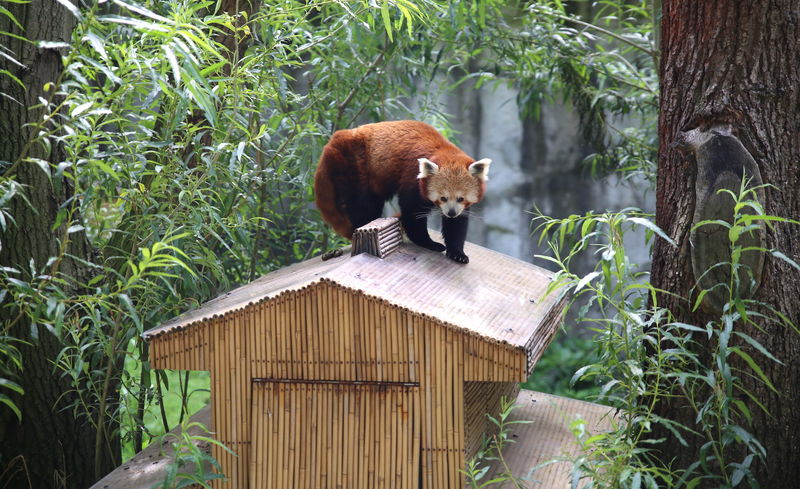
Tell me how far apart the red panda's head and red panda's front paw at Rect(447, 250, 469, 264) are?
0.52ft

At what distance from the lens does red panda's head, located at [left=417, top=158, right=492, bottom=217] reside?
308cm

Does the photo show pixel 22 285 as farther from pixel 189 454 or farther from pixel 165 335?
pixel 189 454

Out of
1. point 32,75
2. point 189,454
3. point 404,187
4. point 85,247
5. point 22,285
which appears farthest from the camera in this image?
point 404,187

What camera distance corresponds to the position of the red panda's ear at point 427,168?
3.06 m

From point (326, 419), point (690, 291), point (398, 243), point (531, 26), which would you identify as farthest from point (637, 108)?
point (326, 419)

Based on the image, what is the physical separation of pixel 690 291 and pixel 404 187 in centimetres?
142

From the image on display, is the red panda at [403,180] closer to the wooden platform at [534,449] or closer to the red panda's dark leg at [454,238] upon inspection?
the red panda's dark leg at [454,238]

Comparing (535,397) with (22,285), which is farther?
(535,397)

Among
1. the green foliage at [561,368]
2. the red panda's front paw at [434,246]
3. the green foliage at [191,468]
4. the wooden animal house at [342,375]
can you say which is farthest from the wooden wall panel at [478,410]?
the green foliage at [561,368]

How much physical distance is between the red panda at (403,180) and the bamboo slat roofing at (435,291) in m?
0.15

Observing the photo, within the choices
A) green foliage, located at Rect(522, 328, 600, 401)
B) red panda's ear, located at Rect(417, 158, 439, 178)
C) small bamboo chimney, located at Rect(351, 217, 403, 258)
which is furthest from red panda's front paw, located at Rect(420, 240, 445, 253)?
green foliage, located at Rect(522, 328, 600, 401)

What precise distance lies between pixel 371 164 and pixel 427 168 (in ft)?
0.97

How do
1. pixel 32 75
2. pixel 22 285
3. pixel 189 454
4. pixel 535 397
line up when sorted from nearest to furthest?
pixel 22 285 → pixel 189 454 → pixel 32 75 → pixel 535 397

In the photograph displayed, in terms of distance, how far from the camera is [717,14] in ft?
6.98
